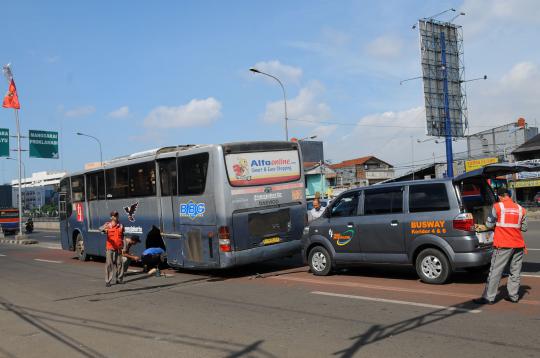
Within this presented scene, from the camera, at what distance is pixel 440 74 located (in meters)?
40.3

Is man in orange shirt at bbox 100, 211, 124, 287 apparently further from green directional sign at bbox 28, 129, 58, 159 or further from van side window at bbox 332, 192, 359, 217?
green directional sign at bbox 28, 129, 58, 159

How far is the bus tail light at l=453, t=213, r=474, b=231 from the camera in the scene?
854 cm

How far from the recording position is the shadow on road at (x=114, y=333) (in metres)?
5.83

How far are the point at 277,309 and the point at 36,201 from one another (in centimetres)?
13517

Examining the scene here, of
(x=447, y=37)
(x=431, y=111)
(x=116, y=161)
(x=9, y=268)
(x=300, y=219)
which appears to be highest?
(x=447, y=37)

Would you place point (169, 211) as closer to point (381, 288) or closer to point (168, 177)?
point (168, 177)

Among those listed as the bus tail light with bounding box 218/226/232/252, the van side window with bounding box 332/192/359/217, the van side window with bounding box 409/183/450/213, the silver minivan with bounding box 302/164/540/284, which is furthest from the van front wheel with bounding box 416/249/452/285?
the bus tail light with bounding box 218/226/232/252

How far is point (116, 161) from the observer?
50.1 feet

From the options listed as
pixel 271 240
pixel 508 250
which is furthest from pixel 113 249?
pixel 508 250

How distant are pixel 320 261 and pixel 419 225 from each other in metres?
2.71

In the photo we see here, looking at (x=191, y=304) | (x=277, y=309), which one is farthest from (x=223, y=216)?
(x=277, y=309)

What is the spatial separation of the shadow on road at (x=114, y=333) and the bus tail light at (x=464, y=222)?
170 inches

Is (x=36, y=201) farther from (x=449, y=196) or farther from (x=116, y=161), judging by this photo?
(x=449, y=196)

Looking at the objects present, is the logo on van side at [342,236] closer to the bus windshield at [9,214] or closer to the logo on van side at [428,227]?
the logo on van side at [428,227]
